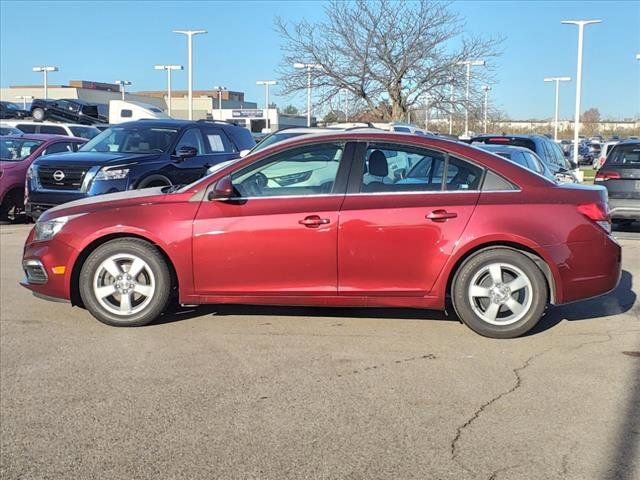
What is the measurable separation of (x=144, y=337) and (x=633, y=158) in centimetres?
964

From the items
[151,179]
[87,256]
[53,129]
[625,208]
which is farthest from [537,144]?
[53,129]

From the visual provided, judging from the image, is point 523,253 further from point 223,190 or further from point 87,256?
point 87,256

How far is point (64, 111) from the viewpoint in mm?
29219

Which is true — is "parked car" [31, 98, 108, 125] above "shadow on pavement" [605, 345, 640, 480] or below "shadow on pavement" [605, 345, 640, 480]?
above

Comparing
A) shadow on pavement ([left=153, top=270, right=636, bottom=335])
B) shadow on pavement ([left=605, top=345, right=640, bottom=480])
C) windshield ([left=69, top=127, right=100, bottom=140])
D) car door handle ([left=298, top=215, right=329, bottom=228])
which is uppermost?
windshield ([left=69, top=127, right=100, bottom=140])

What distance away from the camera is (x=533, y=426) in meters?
3.89

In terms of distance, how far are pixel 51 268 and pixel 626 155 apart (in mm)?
10003

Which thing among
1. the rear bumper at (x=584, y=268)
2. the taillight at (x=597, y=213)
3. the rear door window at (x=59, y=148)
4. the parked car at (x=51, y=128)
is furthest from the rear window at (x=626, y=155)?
the parked car at (x=51, y=128)

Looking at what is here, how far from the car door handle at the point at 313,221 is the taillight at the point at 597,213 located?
2053 millimetres

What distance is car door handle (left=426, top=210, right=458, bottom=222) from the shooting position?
→ 5.41 meters

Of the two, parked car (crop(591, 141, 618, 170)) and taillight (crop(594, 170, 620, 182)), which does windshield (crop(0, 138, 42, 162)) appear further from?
parked car (crop(591, 141, 618, 170))

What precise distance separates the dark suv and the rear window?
22.6ft

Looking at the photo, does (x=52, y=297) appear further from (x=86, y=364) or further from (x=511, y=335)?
(x=511, y=335)

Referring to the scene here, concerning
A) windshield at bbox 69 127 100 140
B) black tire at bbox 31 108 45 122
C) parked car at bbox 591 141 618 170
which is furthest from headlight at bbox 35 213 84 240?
black tire at bbox 31 108 45 122
